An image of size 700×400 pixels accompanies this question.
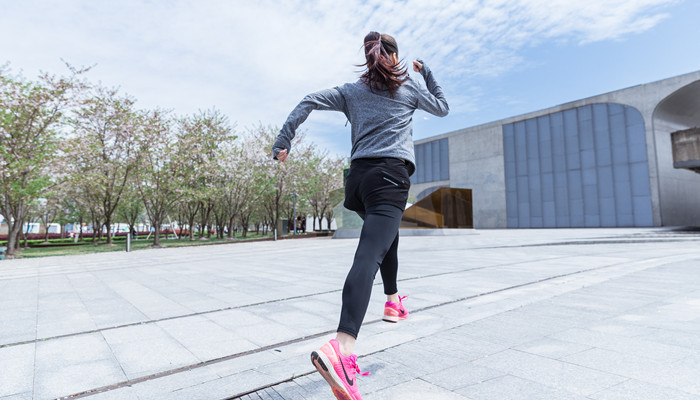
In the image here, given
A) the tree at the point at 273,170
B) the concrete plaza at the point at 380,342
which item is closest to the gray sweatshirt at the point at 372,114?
the concrete plaza at the point at 380,342

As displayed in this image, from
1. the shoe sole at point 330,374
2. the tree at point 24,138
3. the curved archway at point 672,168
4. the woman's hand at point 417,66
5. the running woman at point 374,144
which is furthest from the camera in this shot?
the curved archway at point 672,168

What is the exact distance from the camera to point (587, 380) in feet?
6.43

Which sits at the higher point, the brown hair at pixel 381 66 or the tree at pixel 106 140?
the tree at pixel 106 140

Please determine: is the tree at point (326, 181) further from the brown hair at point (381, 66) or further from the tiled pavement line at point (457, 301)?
the brown hair at point (381, 66)

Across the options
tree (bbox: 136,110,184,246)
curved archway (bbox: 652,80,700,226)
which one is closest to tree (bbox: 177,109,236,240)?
tree (bbox: 136,110,184,246)

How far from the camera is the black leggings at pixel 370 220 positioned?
1799 mm

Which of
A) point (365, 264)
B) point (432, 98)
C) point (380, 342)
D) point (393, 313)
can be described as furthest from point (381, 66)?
point (380, 342)

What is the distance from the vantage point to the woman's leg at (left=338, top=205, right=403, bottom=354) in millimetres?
1784

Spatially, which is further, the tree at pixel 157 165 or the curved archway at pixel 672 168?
the curved archway at pixel 672 168

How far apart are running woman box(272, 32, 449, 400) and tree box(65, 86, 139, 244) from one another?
75.2ft

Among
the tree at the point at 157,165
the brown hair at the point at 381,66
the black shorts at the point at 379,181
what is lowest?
the black shorts at the point at 379,181

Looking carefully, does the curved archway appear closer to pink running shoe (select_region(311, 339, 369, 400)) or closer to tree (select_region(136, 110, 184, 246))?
tree (select_region(136, 110, 184, 246))

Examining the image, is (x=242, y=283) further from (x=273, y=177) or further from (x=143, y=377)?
(x=273, y=177)

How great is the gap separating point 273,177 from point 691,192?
3236 cm
